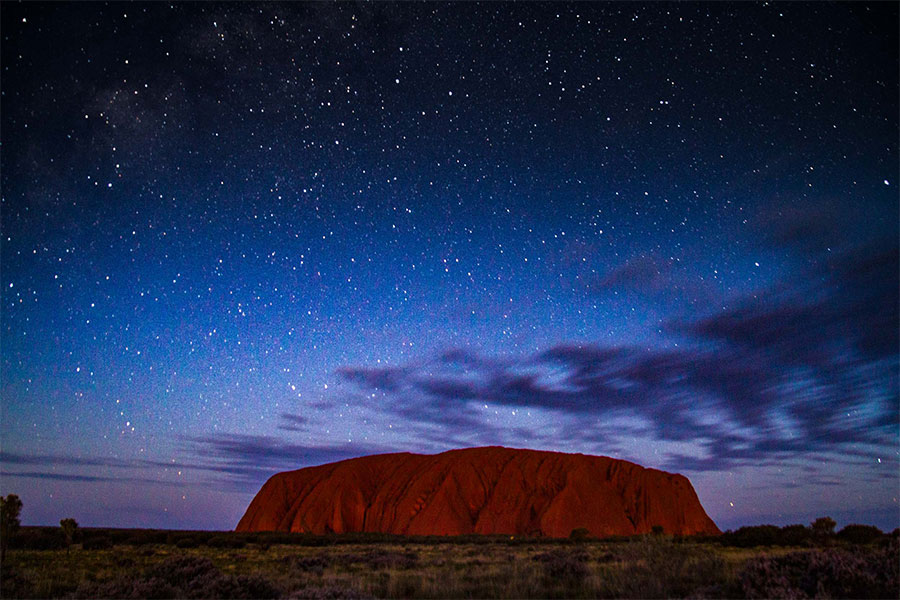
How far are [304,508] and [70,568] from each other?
58.2 meters

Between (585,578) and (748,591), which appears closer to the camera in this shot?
(748,591)

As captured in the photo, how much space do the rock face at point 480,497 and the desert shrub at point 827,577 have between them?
54.0 m

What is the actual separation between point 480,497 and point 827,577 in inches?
2445

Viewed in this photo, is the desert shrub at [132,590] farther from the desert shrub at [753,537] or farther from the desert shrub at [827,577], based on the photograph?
the desert shrub at [753,537]

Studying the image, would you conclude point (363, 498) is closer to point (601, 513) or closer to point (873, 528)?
point (601, 513)

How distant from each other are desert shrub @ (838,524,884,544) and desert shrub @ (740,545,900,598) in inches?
1186

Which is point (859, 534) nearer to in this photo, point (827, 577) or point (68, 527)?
point (827, 577)

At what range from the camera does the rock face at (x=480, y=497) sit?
62.7 m

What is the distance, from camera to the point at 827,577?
29.6ft

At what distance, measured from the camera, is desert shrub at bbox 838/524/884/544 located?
1286 inches

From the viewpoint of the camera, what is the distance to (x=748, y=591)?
9219 millimetres

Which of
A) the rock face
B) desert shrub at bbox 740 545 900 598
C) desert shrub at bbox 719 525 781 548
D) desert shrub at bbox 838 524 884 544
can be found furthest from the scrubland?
the rock face

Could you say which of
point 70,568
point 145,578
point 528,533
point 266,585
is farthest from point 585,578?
point 528,533

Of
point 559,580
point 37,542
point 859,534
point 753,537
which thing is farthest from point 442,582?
point 859,534
